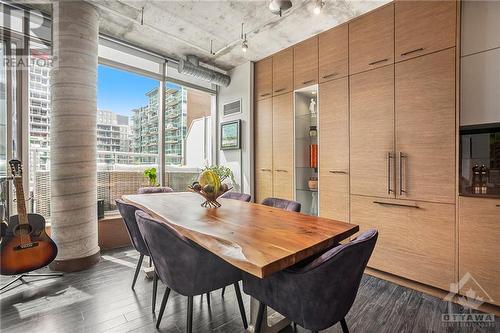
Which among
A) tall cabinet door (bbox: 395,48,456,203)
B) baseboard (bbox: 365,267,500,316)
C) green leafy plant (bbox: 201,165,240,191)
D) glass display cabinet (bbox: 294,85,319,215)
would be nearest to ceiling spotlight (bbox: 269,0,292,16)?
glass display cabinet (bbox: 294,85,319,215)

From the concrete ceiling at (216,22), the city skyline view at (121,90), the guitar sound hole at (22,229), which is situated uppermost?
the concrete ceiling at (216,22)

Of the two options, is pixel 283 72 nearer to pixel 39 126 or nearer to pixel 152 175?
pixel 152 175

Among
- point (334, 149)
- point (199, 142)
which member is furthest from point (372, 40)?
point (199, 142)

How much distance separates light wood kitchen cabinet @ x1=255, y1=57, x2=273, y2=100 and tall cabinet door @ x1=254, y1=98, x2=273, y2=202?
0.39 ft

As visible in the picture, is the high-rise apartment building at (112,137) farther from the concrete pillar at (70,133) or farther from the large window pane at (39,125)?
the concrete pillar at (70,133)

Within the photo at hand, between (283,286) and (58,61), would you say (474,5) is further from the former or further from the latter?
(58,61)

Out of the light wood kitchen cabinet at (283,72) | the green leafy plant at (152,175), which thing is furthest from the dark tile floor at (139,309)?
the light wood kitchen cabinet at (283,72)

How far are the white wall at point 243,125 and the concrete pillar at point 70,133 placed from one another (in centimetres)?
234

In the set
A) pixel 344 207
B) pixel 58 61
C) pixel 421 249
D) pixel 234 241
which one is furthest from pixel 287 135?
pixel 58 61

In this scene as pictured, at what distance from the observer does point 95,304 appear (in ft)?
6.87

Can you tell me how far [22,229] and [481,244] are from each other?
13.7ft

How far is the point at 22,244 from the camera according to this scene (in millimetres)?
Answer: 2322

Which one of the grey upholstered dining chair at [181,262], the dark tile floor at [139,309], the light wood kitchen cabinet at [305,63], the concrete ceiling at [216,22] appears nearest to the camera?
the grey upholstered dining chair at [181,262]

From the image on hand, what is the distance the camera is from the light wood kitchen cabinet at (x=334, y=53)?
3.05m
